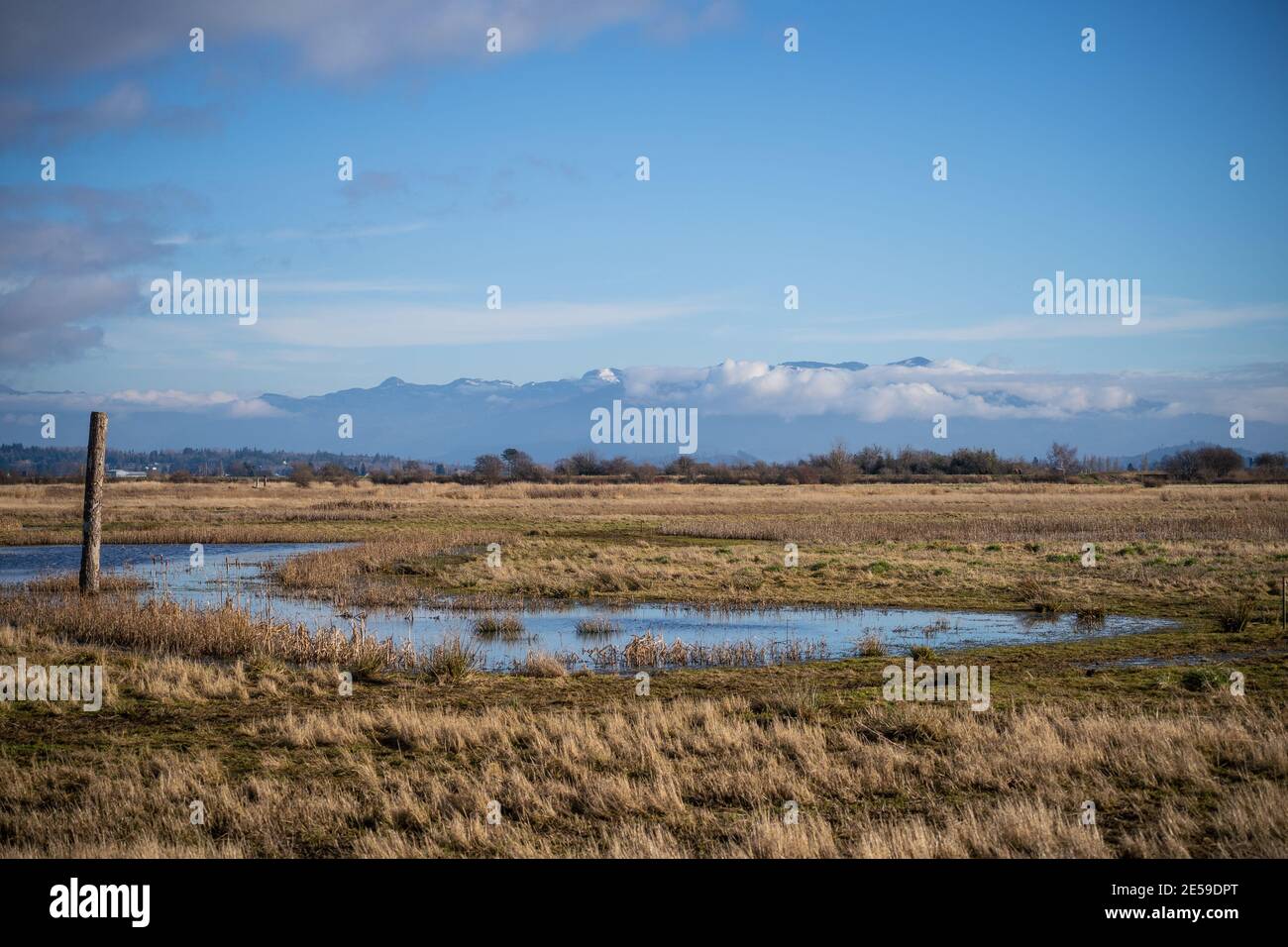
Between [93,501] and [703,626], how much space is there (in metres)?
15.4

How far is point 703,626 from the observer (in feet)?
79.6

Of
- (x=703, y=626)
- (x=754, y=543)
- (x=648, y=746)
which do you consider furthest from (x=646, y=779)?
(x=754, y=543)

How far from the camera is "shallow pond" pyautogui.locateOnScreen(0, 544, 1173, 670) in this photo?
2052 centimetres

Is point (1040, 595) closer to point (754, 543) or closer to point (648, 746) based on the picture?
point (648, 746)

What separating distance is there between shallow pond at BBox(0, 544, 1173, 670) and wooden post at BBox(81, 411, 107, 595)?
6.62 feet

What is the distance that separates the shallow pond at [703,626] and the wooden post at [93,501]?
2.02 meters

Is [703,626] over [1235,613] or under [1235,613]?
under

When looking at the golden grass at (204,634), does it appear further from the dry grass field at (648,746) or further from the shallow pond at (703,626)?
the shallow pond at (703,626)

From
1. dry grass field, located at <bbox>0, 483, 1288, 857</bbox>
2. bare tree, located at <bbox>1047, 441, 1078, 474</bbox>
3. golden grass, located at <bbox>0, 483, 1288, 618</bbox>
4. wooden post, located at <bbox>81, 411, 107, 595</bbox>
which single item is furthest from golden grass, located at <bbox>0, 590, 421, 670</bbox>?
bare tree, located at <bbox>1047, 441, 1078, 474</bbox>

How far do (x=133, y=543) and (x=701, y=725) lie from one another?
4186 centimetres

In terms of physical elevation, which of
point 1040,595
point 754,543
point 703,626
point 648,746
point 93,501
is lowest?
point 703,626
